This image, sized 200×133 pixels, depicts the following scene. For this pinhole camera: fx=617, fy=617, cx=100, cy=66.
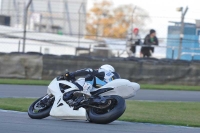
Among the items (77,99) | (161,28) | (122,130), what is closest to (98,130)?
(122,130)

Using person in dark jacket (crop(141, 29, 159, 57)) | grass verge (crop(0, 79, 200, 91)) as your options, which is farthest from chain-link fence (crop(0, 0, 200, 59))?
grass verge (crop(0, 79, 200, 91))

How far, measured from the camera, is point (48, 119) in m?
10.7

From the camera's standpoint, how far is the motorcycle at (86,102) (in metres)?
9.66

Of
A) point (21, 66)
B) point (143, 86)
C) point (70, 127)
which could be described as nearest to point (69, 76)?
point (70, 127)

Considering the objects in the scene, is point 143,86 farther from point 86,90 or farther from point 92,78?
point 86,90

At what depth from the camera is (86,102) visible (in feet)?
32.7

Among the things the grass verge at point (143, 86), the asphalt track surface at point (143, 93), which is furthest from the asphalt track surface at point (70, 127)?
the grass verge at point (143, 86)

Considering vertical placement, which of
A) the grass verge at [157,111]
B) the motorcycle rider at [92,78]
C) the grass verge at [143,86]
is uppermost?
the motorcycle rider at [92,78]

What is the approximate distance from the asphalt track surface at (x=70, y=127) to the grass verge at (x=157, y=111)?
0.67m

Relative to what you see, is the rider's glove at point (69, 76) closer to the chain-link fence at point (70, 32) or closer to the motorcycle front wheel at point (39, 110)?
the motorcycle front wheel at point (39, 110)

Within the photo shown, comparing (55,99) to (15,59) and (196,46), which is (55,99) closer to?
(15,59)

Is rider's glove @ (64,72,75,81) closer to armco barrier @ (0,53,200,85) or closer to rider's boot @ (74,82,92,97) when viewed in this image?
rider's boot @ (74,82,92,97)

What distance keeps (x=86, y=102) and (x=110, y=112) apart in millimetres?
578

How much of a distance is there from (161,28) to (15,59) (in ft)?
25.5
